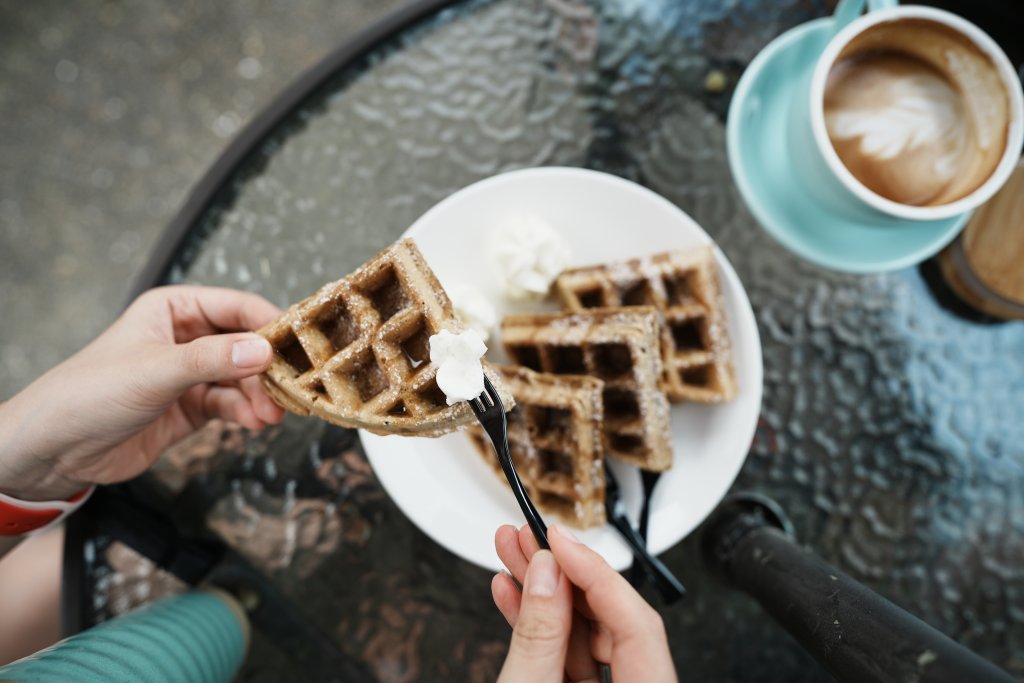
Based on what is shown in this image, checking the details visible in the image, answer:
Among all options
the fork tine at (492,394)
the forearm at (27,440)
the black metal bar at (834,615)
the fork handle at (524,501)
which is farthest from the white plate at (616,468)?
the forearm at (27,440)

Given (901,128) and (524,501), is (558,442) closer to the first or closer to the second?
(524,501)

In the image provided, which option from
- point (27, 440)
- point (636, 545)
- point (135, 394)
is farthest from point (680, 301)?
point (27, 440)

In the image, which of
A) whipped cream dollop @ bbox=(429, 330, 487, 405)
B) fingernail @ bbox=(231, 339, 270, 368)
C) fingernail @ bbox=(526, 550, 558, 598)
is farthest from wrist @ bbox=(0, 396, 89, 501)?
fingernail @ bbox=(526, 550, 558, 598)

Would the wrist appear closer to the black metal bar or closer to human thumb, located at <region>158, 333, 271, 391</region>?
human thumb, located at <region>158, 333, 271, 391</region>

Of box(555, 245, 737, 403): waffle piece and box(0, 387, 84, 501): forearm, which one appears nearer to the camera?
box(0, 387, 84, 501): forearm

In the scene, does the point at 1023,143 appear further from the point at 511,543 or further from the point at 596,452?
the point at 511,543
